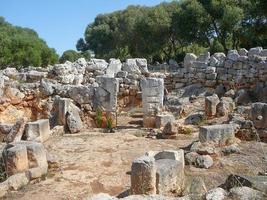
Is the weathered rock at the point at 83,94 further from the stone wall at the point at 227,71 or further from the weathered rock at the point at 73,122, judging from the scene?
the stone wall at the point at 227,71

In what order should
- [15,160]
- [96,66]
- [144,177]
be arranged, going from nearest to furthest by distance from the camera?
[144,177], [15,160], [96,66]

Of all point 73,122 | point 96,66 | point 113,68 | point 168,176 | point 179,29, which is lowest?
point 168,176

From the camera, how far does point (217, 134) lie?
368 inches

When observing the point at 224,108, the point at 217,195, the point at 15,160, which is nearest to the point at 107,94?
the point at 224,108

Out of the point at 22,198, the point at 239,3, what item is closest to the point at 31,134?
the point at 22,198

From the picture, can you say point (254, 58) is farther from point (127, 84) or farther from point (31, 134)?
point (31, 134)

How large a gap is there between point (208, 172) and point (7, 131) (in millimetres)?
5842

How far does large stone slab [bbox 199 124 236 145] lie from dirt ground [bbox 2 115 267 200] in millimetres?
383

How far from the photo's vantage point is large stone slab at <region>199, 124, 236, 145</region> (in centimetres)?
928

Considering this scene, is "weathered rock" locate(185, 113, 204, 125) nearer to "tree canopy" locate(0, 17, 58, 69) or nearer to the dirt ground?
the dirt ground

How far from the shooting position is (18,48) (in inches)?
1617

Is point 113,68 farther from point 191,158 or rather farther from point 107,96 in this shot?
point 191,158

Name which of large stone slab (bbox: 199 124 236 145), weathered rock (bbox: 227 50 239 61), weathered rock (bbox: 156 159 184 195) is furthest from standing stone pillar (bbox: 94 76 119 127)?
weathered rock (bbox: 156 159 184 195)

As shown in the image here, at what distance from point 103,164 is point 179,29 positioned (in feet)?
81.0
